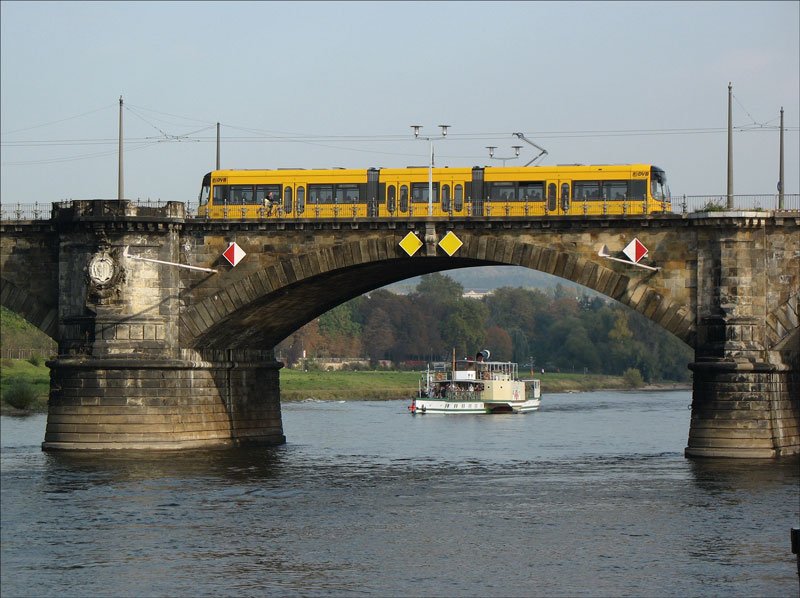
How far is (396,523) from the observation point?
6047cm

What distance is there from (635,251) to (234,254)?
20404 millimetres

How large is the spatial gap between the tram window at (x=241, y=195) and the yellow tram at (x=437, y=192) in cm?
5

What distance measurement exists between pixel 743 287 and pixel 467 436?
3682cm

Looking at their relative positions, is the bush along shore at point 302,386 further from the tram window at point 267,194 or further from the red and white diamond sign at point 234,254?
the tram window at point 267,194

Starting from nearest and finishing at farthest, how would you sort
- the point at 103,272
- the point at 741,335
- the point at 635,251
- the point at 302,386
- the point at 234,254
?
the point at 741,335, the point at 635,251, the point at 103,272, the point at 234,254, the point at 302,386

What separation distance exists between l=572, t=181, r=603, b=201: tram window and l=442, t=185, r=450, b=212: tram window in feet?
20.5

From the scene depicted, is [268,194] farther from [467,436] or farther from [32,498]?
[467,436]

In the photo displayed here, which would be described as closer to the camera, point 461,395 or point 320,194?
point 320,194

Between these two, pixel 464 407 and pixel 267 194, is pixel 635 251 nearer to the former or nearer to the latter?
pixel 267 194

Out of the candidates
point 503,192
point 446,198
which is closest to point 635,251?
point 503,192

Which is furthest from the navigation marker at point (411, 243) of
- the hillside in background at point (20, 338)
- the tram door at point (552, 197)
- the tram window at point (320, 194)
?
the hillside in background at point (20, 338)

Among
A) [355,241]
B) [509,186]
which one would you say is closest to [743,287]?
[509,186]

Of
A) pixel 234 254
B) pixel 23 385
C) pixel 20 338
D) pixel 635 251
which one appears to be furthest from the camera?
pixel 20 338

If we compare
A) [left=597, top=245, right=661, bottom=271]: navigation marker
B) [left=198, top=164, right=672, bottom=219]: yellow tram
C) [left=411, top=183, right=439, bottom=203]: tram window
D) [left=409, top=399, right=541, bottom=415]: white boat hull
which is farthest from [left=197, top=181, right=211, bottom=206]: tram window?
[left=409, top=399, right=541, bottom=415]: white boat hull
